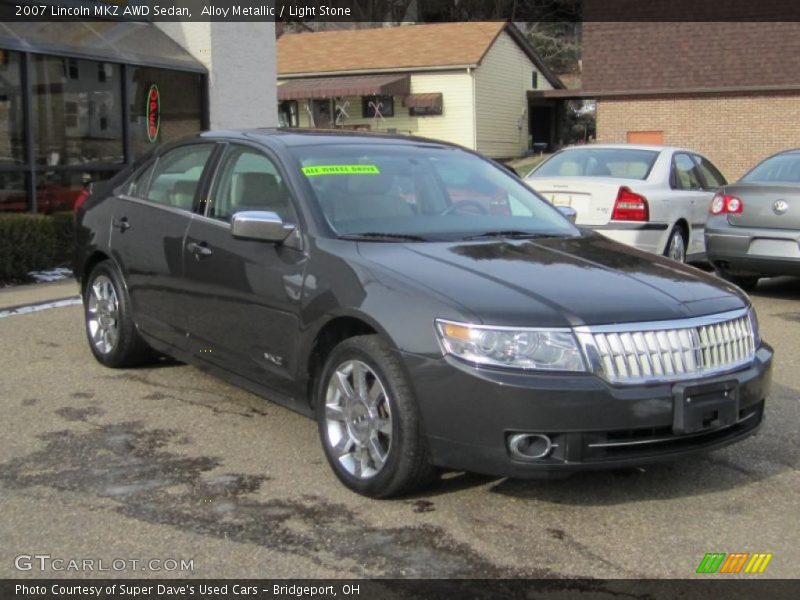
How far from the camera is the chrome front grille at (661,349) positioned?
3.79 metres

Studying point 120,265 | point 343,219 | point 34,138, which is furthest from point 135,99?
point 343,219

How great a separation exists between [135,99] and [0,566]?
11527 millimetres

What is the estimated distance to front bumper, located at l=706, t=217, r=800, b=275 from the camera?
8.90 m

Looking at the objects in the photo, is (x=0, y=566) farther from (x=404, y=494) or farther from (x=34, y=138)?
(x=34, y=138)

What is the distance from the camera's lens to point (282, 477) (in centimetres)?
448

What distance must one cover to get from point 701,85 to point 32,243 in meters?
21.1

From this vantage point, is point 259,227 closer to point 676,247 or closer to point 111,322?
point 111,322

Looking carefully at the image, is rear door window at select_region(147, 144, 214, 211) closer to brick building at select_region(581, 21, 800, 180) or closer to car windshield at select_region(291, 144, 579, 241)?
car windshield at select_region(291, 144, 579, 241)

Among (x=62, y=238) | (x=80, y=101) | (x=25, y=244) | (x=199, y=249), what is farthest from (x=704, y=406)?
(x=80, y=101)

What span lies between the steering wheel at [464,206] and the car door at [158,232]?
1439 mm

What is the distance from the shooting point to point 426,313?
393 cm

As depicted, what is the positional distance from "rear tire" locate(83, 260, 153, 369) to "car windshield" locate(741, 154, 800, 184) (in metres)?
6.12

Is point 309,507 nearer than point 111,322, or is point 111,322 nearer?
point 309,507

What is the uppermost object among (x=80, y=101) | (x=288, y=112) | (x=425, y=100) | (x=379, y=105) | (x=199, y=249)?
Result: (x=425, y=100)
